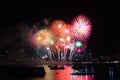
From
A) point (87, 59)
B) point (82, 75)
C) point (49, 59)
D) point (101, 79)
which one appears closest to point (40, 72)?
point (82, 75)

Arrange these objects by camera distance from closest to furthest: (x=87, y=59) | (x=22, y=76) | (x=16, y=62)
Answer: (x=22, y=76) → (x=16, y=62) → (x=87, y=59)

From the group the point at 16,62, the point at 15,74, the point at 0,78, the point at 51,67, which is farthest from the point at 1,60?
the point at 0,78

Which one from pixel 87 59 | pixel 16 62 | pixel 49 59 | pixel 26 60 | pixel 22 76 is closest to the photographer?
pixel 22 76

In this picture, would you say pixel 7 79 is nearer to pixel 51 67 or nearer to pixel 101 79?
pixel 101 79

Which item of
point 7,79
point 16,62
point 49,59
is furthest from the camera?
point 49,59

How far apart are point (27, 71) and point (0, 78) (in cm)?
1071

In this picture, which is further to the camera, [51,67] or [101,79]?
[51,67]

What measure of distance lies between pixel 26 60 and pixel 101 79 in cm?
4522

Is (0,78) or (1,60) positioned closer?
(0,78)

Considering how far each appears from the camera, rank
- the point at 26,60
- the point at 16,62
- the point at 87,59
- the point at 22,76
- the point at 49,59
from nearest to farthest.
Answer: the point at 22,76 → the point at 16,62 → the point at 26,60 → the point at 49,59 → the point at 87,59

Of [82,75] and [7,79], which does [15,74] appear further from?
[82,75]

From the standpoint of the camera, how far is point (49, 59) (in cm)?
12194

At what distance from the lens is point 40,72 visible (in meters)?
77.4

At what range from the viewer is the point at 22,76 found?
73.8 metres
